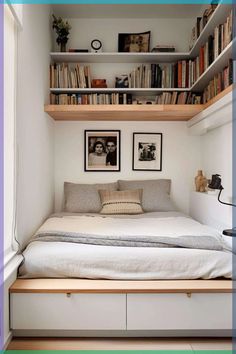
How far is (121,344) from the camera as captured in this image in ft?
6.13

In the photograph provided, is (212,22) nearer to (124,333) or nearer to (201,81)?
(201,81)

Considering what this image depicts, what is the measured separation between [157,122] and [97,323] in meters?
2.56

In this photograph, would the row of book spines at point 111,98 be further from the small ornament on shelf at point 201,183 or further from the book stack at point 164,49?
the small ornament on shelf at point 201,183

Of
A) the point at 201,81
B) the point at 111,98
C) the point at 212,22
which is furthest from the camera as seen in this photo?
the point at 111,98

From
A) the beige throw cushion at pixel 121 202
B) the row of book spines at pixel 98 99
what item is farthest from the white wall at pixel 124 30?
the beige throw cushion at pixel 121 202

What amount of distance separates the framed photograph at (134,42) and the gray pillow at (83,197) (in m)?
1.61

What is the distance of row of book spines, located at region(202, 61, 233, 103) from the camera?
245cm

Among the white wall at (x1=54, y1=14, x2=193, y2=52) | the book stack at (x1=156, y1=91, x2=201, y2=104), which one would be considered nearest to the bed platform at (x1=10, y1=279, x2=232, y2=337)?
the book stack at (x1=156, y1=91, x2=201, y2=104)

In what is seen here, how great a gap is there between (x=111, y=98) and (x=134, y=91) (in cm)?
28

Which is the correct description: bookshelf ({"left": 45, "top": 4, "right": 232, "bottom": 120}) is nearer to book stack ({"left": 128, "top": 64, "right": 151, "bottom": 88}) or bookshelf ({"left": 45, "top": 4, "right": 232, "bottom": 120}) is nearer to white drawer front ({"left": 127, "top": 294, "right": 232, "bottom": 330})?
book stack ({"left": 128, "top": 64, "right": 151, "bottom": 88})

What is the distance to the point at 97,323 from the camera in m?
1.89

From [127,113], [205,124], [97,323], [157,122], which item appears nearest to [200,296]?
[97,323]

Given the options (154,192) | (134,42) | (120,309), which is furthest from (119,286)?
(134,42)

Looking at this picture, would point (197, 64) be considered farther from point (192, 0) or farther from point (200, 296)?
point (200, 296)
